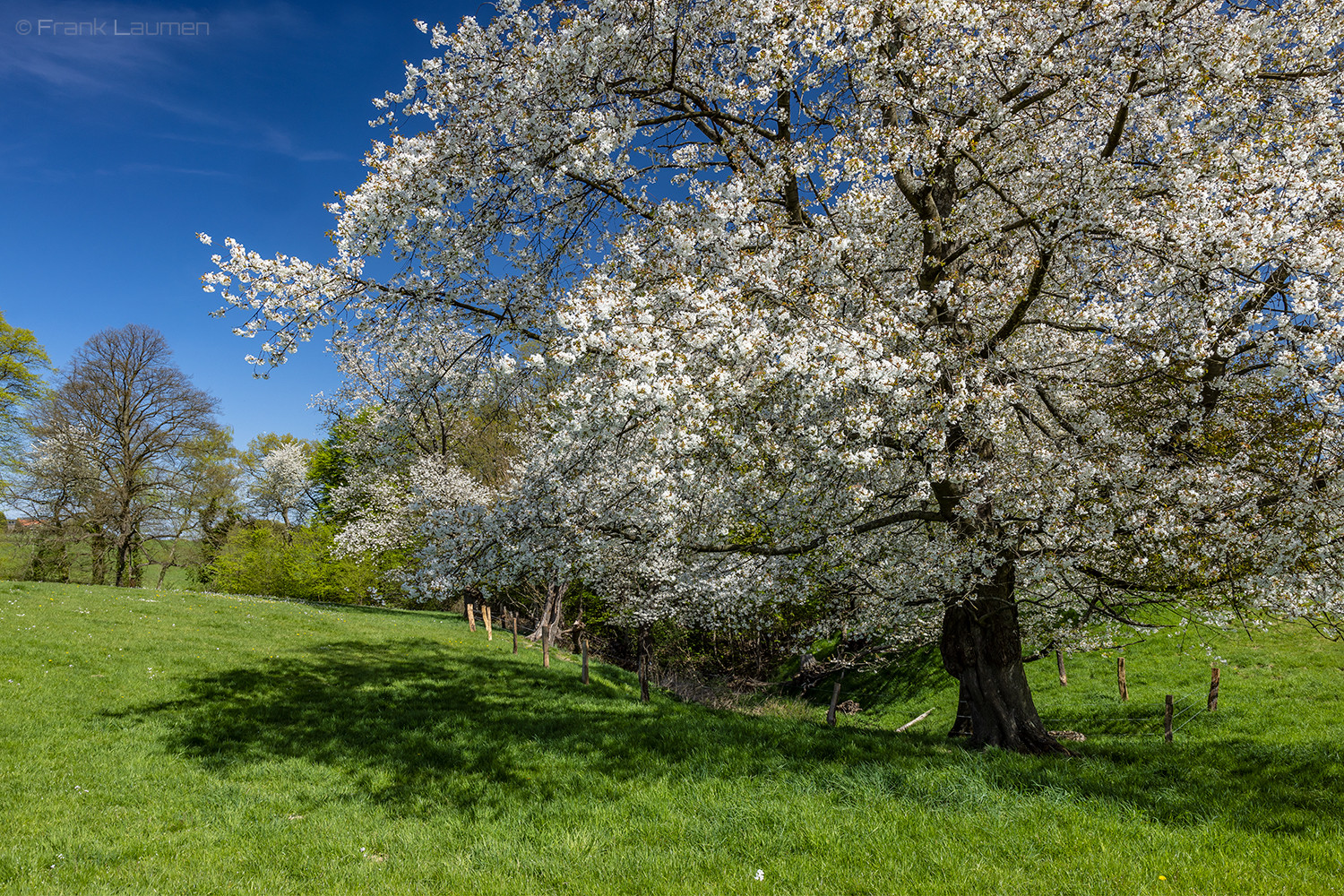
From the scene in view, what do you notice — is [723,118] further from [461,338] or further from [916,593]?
[916,593]

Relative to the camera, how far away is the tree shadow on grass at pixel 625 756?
21.1 feet

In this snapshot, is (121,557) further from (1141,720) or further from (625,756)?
(1141,720)

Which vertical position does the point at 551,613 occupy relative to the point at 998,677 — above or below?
below

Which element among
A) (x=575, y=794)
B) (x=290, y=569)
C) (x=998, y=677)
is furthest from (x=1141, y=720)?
(x=290, y=569)

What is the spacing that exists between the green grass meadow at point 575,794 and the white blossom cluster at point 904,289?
2.49m

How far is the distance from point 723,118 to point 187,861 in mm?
10407

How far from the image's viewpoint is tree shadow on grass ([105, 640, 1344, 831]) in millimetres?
6438

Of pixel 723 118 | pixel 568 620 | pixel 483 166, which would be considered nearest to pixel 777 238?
pixel 723 118

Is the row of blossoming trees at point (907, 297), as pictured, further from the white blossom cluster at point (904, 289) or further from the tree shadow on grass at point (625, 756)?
the tree shadow on grass at point (625, 756)

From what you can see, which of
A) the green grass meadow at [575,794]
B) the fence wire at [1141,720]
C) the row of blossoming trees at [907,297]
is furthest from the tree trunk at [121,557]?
the fence wire at [1141,720]

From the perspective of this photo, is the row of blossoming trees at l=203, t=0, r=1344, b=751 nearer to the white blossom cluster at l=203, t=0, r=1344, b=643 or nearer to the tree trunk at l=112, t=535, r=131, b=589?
the white blossom cluster at l=203, t=0, r=1344, b=643

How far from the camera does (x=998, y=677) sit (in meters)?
9.77

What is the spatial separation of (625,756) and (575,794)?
4.61 feet

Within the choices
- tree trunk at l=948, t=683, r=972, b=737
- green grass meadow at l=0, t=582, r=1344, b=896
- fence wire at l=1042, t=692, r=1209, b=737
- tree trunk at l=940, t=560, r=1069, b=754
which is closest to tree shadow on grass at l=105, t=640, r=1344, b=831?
green grass meadow at l=0, t=582, r=1344, b=896
